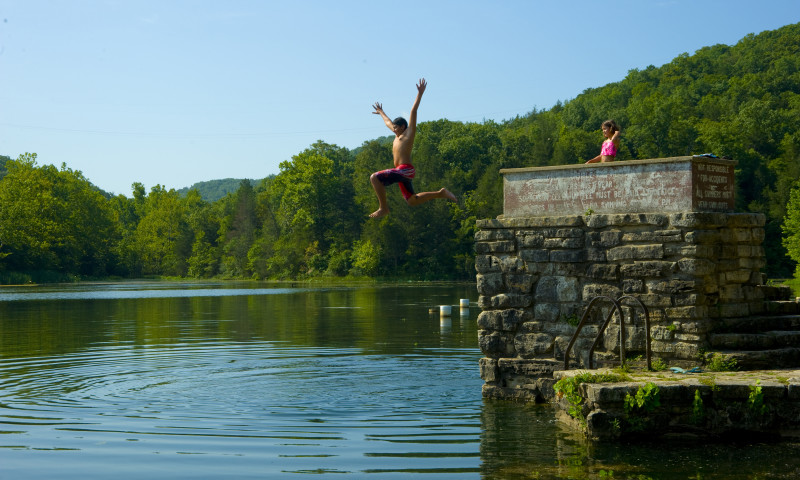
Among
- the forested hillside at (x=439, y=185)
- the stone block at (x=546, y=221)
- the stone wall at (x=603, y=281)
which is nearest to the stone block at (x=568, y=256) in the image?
the stone wall at (x=603, y=281)

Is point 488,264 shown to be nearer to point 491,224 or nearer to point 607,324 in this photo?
point 491,224

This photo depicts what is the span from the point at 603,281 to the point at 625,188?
1.52 metres

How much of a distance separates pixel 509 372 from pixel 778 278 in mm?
64099

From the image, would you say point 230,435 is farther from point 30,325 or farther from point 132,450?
point 30,325

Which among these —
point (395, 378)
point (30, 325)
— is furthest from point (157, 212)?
point (395, 378)

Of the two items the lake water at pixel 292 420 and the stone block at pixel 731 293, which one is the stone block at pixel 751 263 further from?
the lake water at pixel 292 420

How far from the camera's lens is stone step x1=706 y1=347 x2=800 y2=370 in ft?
41.5

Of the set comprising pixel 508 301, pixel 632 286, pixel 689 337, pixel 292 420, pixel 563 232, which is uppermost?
pixel 563 232

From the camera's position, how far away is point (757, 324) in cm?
1359

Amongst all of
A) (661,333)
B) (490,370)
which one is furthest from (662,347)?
(490,370)

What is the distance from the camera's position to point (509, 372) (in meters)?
15.0

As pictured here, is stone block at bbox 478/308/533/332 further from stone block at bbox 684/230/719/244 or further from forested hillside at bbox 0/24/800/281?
forested hillside at bbox 0/24/800/281

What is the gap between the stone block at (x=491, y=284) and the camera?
591 inches

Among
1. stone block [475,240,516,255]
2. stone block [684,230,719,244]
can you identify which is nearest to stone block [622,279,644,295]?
stone block [684,230,719,244]
